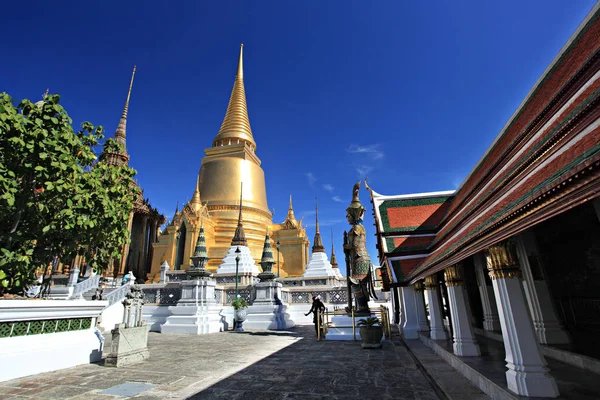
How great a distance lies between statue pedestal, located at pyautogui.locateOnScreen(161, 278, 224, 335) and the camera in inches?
493

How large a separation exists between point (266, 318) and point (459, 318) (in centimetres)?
964

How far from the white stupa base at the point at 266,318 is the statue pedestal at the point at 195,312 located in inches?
50.0

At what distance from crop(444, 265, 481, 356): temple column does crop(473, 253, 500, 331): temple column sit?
2835 mm

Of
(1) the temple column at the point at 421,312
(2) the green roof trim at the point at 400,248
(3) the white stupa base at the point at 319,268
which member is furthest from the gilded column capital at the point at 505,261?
(3) the white stupa base at the point at 319,268

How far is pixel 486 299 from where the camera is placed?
8953 mm

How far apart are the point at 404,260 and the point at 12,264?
31.2 feet

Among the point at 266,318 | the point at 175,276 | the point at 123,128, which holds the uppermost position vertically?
→ the point at 123,128

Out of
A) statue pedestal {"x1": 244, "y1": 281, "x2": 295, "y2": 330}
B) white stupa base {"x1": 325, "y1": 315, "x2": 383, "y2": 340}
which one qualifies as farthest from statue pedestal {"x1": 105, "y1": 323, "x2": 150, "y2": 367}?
statue pedestal {"x1": 244, "y1": 281, "x2": 295, "y2": 330}

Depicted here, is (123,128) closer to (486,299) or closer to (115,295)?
(115,295)

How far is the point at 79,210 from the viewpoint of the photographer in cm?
661

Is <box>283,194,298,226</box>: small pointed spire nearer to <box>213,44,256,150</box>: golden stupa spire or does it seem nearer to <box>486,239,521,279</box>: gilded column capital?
<box>213,44,256,150</box>: golden stupa spire

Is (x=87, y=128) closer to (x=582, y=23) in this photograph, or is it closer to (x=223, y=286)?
(x=582, y=23)

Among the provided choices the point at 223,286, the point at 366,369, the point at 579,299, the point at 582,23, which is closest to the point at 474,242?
the point at 366,369

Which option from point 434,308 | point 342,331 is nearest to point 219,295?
point 342,331
